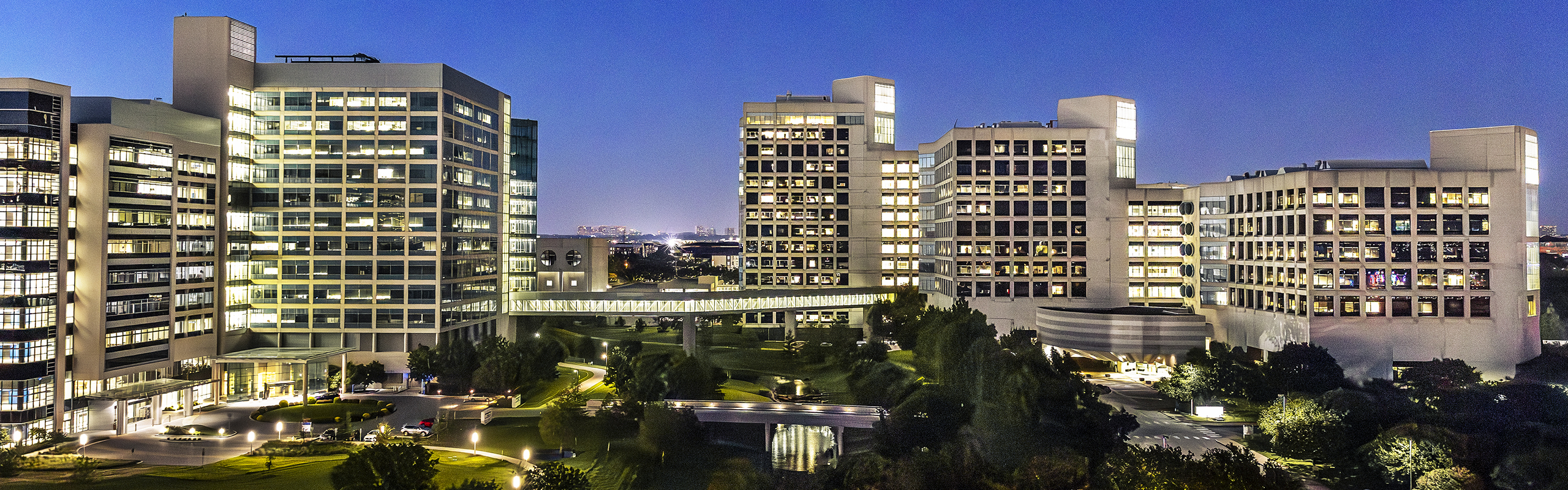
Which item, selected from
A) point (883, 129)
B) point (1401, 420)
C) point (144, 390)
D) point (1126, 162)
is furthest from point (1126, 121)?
point (144, 390)

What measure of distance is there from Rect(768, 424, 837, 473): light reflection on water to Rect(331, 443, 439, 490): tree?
28309 millimetres

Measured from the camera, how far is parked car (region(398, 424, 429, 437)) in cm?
7144

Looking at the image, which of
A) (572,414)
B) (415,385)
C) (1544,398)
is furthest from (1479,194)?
(415,385)

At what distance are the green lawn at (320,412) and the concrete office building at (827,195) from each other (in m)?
69.5

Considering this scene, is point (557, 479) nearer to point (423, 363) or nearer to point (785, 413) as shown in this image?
point (785, 413)

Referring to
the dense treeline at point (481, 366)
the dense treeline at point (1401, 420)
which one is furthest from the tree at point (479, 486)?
the dense treeline at point (1401, 420)

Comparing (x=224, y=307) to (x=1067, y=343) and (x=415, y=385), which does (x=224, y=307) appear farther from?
(x=1067, y=343)

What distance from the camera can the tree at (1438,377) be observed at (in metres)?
73.6

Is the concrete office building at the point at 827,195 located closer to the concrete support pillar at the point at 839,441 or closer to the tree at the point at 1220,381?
the tree at the point at 1220,381

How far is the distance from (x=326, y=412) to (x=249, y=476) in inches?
778

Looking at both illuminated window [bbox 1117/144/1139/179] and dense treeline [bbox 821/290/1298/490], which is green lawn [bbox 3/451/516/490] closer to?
dense treeline [bbox 821/290/1298/490]

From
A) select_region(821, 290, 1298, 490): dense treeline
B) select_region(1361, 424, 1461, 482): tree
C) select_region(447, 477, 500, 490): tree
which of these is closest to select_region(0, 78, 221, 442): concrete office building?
select_region(447, 477, 500, 490): tree

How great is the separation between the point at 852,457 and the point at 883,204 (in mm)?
87823

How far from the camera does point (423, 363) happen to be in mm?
89000
